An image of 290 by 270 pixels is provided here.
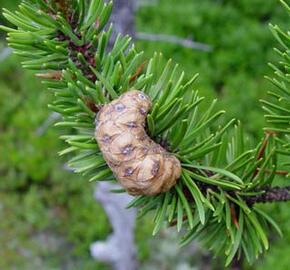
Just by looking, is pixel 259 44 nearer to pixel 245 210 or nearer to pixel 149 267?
pixel 149 267

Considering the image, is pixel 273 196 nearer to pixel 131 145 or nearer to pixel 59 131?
pixel 131 145

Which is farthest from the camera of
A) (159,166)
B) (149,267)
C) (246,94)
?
(246,94)

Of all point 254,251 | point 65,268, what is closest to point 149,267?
point 65,268

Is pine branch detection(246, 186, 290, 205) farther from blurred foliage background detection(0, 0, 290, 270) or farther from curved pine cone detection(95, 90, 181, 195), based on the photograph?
blurred foliage background detection(0, 0, 290, 270)

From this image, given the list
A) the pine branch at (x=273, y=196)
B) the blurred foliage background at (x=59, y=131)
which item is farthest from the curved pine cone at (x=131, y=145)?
the blurred foliage background at (x=59, y=131)

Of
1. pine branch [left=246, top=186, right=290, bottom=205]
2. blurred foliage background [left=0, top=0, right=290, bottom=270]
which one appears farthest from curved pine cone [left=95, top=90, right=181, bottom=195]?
blurred foliage background [left=0, top=0, right=290, bottom=270]
